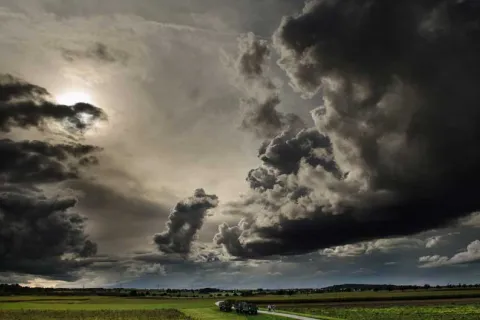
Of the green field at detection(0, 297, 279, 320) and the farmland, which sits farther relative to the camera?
the green field at detection(0, 297, 279, 320)

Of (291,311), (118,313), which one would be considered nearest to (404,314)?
(291,311)

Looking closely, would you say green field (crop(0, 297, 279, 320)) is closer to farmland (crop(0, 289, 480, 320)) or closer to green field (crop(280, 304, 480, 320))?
farmland (crop(0, 289, 480, 320))

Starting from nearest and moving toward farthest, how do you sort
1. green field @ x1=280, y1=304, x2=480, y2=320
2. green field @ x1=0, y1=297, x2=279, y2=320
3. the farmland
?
1. green field @ x1=280, y1=304, x2=480, y2=320
2. the farmland
3. green field @ x1=0, y1=297, x2=279, y2=320

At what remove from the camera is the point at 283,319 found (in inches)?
3073

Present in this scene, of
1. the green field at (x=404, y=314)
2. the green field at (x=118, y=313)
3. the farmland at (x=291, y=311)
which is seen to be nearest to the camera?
the green field at (x=404, y=314)

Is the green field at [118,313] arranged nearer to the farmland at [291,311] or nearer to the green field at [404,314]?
the farmland at [291,311]

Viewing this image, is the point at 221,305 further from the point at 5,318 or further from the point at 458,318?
the point at 458,318

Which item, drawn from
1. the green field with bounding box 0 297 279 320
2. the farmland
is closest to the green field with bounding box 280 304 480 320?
the farmland

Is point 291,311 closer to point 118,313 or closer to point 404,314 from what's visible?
point 404,314

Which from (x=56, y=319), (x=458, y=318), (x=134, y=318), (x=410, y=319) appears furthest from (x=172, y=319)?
(x=458, y=318)

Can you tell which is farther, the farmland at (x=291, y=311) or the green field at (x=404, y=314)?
the farmland at (x=291, y=311)

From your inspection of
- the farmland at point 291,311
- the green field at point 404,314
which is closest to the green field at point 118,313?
the farmland at point 291,311

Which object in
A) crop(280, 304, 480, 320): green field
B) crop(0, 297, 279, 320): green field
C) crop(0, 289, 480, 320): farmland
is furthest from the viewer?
crop(0, 297, 279, 320): green field

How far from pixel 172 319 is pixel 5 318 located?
108ft
